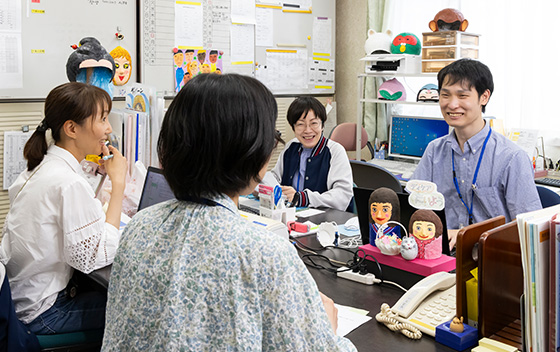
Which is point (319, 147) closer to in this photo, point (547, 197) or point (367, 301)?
point (547, 197)

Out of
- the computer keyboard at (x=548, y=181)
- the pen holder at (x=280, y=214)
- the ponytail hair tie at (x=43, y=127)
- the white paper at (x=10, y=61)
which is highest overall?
the white paper at (x=10, y=61)

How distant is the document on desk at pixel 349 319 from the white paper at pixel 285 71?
10.2 ft

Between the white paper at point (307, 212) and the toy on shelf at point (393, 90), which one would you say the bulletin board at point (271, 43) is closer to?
the toy on shelf at point (393, 90)

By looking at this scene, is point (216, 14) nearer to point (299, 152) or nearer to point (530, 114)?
point (299, 152)

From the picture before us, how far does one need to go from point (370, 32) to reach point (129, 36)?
1.86 meters

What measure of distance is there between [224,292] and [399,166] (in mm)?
3413

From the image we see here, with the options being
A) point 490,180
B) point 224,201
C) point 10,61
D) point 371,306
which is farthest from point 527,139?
point 10,61

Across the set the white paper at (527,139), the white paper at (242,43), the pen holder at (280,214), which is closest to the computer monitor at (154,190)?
the pen holder at (280,214)

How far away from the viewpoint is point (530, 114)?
3836mm

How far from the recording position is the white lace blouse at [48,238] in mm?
1763

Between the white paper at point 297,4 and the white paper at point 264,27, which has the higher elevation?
the white paper at point 297,4

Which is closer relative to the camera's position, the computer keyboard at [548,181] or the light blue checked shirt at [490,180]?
the light blue checked shirt at [490,180]

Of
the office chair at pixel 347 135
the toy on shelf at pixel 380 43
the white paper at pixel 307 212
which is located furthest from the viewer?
the office chair at pixel 347 135

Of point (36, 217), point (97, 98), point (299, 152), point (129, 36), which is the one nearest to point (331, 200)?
point (299, 152)
